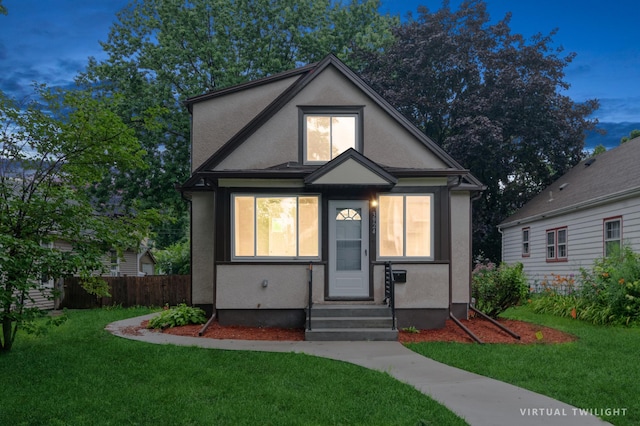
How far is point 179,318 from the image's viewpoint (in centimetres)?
1158

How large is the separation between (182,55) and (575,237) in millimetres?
17798

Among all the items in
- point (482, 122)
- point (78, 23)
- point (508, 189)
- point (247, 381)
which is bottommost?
point (247, 381)

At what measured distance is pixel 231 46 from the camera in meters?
23.2

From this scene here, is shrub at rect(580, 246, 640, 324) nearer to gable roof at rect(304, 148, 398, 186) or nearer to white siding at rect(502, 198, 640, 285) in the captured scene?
white siding at rect(502, 198, 640, 285)

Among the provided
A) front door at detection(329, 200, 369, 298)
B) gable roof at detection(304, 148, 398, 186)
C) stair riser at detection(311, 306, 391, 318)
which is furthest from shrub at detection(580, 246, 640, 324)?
gable roof at detection(304, 148, 398, 186)

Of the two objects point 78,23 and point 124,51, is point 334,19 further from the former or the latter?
point 78,23

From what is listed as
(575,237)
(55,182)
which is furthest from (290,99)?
(575,237)

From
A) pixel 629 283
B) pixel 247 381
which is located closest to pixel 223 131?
pixel 247 381

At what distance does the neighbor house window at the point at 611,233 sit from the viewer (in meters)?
15.7

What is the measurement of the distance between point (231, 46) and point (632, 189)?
17.2m

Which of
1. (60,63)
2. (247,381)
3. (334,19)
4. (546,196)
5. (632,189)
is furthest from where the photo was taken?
(60,63)

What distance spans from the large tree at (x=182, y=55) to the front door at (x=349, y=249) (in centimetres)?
1227

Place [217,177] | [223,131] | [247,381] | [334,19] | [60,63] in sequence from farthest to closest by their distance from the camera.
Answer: [60,63] < [334,19] < [223,131] < [217,177] < [247,381]

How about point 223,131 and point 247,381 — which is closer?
point 247,381
